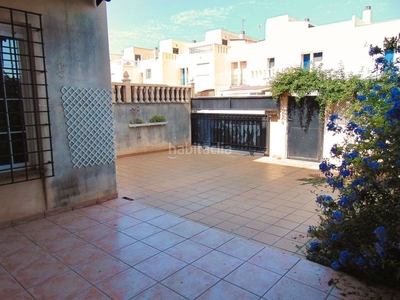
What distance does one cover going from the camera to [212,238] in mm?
3346

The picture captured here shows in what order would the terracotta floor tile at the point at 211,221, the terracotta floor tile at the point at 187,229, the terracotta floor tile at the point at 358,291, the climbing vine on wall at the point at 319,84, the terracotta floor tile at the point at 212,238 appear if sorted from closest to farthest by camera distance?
the terracotta floor tile at the point at 358,291 → the terracotta floor tile at the point at 212,238 → the terracotta floor tile at the point at 187,229 → the terracotta floor tile at the point at 211,221 → the climbing vine on wall at the point at 319,84

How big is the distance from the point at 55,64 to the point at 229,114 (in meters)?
6.14

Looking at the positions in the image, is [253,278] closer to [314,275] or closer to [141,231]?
[314,275]

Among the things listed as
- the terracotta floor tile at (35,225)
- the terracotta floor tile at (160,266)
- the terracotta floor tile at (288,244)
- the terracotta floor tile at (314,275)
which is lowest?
the terracotta floor tile at (288,244)

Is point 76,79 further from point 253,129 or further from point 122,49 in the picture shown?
point 122,49

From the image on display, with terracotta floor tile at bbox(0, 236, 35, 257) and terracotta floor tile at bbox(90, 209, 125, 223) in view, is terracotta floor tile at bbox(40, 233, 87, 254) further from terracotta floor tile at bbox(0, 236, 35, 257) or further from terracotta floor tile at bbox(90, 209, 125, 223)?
terracotta floor tile at bbox(90, 209, 125, 223)

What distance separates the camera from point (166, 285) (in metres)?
2.46

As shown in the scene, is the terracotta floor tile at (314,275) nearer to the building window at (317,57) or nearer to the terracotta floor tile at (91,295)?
the terracotta floor tile at (91,295)

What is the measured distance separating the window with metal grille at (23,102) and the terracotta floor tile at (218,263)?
2542mm

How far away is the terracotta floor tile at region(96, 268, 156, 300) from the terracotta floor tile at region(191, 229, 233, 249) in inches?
33.6

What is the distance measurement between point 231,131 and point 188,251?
673cm

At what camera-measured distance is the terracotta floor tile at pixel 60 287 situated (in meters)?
2.35

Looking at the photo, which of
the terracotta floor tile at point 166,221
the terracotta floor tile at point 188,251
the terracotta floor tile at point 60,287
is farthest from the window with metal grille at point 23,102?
the terracotta floor tile at point 188,251

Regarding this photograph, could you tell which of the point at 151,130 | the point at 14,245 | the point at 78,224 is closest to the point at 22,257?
the point at 14,245
